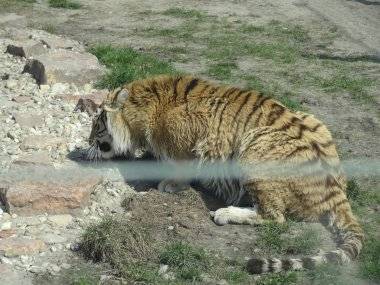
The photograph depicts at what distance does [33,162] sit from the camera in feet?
21.2

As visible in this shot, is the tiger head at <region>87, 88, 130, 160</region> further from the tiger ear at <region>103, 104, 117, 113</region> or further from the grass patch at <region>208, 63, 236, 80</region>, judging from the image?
the grass patch at <region>208, 63, 236, 80</region>

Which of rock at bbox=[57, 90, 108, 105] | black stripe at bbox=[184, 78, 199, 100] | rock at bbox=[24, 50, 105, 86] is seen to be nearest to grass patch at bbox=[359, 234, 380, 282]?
black stripe at bbox=[184, 78, 199, 100]

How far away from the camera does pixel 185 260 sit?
5277 millimetres

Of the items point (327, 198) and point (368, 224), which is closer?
point (327, 198)

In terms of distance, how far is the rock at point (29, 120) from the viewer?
7.47 m

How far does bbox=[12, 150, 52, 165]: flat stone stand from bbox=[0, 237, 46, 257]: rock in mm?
1078

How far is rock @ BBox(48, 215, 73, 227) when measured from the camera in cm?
586

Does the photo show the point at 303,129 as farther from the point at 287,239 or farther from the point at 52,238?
the point at 52,238

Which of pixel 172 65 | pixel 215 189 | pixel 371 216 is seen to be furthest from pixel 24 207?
pixel 172 65

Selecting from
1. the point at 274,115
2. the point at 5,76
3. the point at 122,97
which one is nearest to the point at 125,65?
the point at 5,76

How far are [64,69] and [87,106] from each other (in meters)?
1.07

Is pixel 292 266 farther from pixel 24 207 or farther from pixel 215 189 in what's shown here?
pixel 24 207

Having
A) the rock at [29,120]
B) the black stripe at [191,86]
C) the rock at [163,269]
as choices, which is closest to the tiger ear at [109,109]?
the black stripe at [191,86]

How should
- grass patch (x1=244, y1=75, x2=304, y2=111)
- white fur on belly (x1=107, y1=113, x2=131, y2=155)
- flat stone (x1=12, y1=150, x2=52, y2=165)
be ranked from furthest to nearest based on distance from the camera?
grass patch (x1=244, y1=75, x2=304, y2=111) < white fur on belly (x1=107, y1=113, x2=131, y2=155) < flat stone (x1=12, y1=150, x2=52, y2=165)
